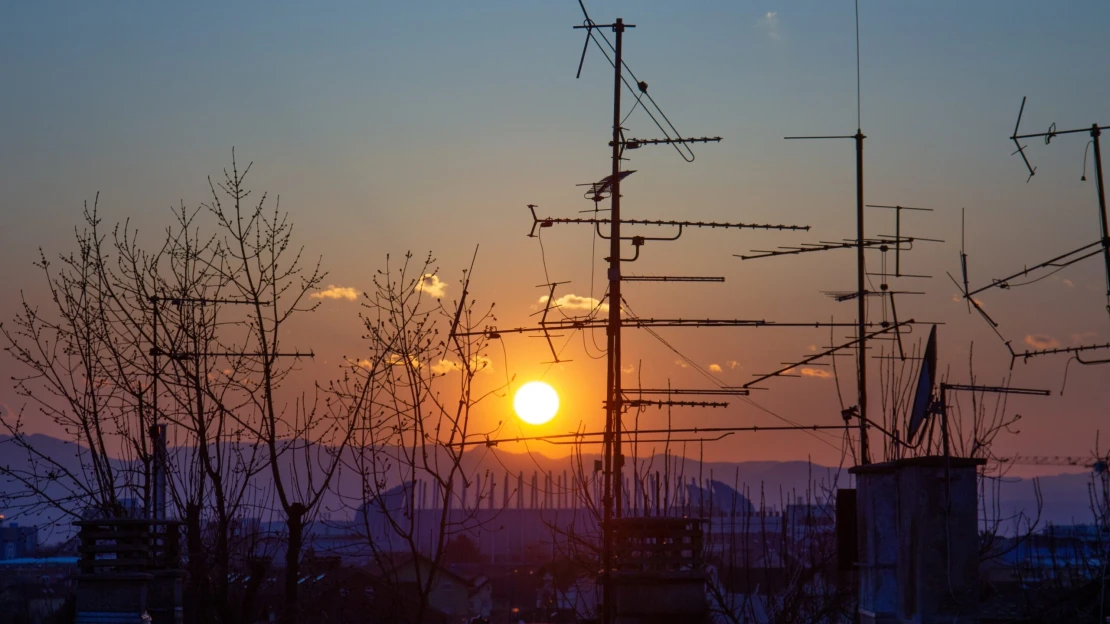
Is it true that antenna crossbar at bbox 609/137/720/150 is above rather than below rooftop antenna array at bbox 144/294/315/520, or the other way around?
above

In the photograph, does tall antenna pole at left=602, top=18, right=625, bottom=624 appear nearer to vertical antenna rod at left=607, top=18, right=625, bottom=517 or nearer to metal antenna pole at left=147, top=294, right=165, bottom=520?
vertical antenna rod at left=607, top=18, right=625, bottom=517

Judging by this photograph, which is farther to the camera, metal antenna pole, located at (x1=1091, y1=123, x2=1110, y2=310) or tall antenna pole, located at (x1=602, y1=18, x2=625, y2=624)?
tall antenna pole, located at (x1=602, y1=18, x2=625, y2=624)

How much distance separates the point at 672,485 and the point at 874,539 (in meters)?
12.8

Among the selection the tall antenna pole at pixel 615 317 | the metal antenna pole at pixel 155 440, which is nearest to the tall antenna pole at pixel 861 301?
the tall antenna pole at pixel 615 317

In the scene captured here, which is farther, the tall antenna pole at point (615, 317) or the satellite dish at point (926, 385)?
the tall antenna pole at point (615, 317)

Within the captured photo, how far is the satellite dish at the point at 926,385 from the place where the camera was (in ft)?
36.1

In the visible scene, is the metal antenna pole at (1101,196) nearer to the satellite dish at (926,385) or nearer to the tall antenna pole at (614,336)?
the satellite dish at (926,385)

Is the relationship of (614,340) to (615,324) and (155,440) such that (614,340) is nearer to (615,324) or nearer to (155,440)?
(615,324)

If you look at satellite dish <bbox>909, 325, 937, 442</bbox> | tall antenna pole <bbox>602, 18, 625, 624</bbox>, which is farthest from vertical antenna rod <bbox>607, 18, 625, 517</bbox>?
satellite dish <bbox>909, 325, 937, 442</bbox>

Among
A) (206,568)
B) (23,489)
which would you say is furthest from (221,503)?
(23,489)

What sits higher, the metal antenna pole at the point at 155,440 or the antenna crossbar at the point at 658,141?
the antenna crossbar at the point at 658,141

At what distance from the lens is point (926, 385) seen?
11.2 metres

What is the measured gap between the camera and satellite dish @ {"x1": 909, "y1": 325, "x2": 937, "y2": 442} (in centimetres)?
1100

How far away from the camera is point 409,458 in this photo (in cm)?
1541
